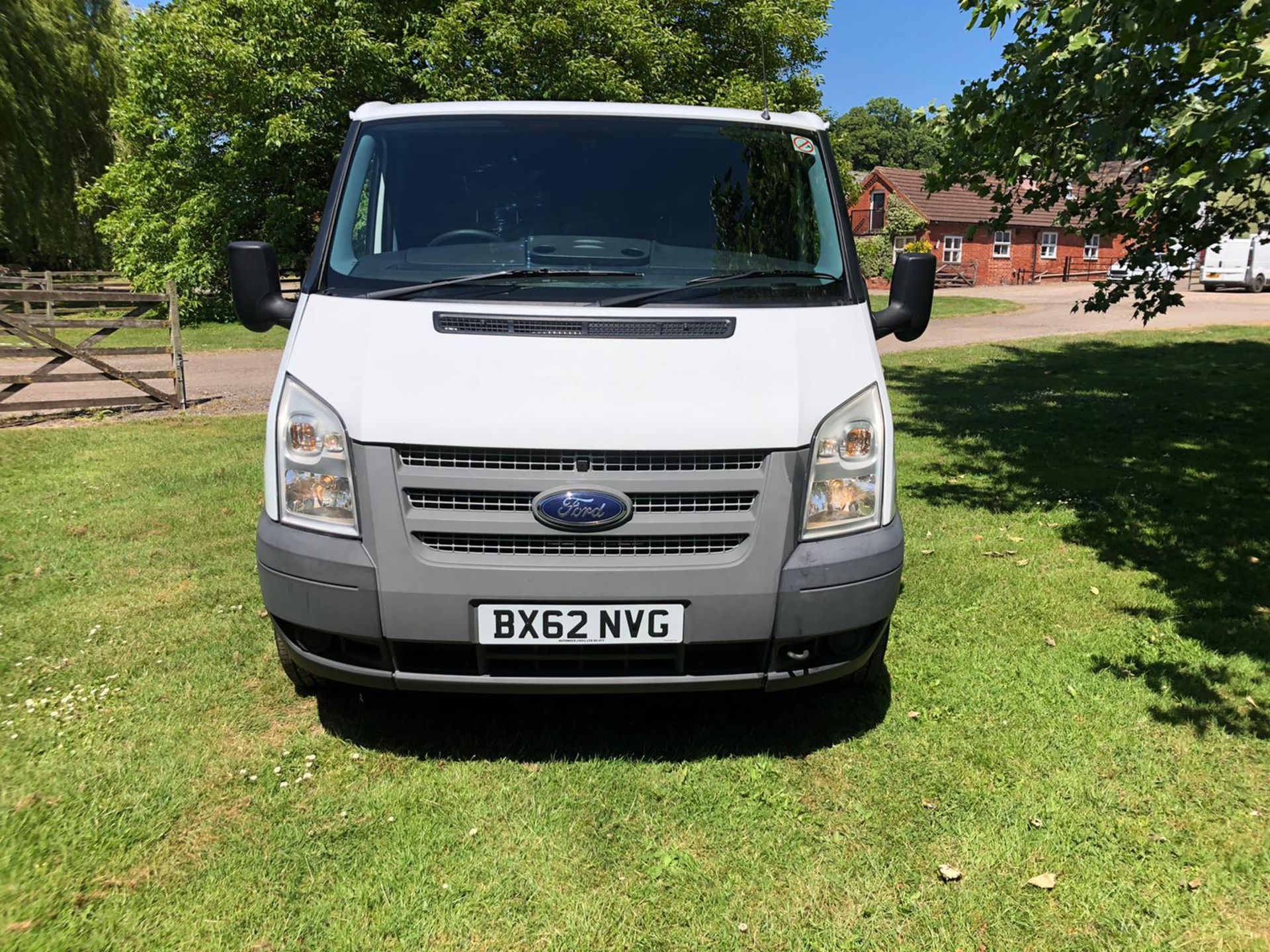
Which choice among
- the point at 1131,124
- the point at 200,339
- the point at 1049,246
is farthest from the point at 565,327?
the point at 1049,246

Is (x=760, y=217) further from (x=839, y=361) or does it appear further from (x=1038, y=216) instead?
(x=1038, y=216)

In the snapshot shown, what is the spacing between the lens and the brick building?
47.3m

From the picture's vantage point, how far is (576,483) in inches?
111

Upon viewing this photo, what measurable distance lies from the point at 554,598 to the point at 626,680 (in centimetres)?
38

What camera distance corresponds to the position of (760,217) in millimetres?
3682

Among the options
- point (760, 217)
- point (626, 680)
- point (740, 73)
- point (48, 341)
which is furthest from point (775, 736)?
point (740, 73)

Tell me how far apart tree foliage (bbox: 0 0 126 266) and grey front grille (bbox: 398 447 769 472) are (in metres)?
26.9

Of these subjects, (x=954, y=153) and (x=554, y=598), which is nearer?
(x=554, y=598)

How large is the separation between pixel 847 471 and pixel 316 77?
19.3 m

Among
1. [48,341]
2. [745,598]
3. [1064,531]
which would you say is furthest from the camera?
A: [48,341]

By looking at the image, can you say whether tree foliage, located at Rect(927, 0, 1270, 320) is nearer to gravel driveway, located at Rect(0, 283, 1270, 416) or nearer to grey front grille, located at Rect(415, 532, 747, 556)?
grey front grille, located at Rect(415, 532, 747, 556)

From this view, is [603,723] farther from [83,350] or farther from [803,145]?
[83,350]

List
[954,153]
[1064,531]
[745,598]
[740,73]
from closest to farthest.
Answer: [745,598], [1064,531], [954,153], [740,73]

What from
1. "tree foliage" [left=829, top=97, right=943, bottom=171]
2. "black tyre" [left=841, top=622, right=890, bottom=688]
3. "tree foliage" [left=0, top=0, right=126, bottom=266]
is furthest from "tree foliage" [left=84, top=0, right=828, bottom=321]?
"tree foliage" [left=829, top=97, right=943, bottom=171]
